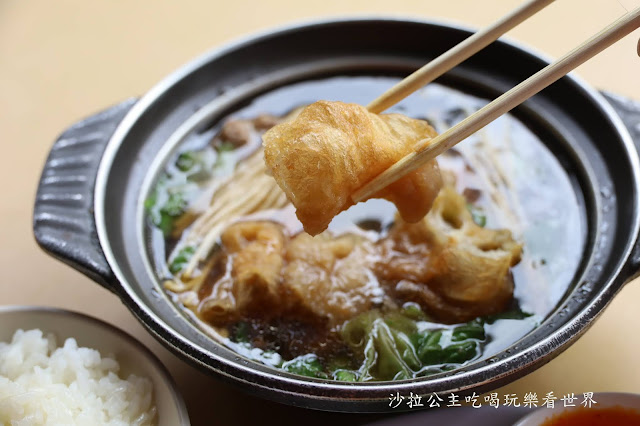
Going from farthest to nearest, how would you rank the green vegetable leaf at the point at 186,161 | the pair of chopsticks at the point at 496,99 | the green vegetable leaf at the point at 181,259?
the green vegetable leaf at the point at 186,161
the green vegetable leaf at the point at 181,259
the pair of chopsticks at the point at 496,99

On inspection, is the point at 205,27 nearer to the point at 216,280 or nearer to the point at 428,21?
the point at 428,21

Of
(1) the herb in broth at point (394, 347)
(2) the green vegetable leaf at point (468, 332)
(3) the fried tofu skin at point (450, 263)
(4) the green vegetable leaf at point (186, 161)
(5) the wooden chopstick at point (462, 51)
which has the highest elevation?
(5) the wooden chopstick at point (462, 51)

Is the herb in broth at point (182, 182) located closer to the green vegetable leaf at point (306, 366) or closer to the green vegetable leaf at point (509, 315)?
the green vegetable leaf at point (306, 366)

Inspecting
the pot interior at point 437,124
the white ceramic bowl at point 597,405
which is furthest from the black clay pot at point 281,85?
the white ceramic bowl at point 597,405

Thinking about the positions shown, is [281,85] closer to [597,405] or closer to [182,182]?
[182,182]

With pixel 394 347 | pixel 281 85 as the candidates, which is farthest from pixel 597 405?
pixel 281 85

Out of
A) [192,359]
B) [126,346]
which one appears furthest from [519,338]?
[126,346]
